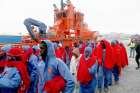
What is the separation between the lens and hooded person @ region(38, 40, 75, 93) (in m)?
6.13

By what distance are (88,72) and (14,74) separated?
4693 mm

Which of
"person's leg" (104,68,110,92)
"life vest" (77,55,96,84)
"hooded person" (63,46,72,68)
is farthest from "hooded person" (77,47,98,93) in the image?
"hooded person" (63,46,72,68)

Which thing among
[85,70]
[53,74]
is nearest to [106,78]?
[85,70]

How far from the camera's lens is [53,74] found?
6.25m

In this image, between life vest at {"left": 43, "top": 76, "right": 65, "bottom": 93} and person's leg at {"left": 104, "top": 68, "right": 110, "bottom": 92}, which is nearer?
life vest at {"left": 43, "top": 76, "right": 65, "bottom": 93}

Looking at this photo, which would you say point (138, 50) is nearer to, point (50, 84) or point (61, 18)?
point (61, 18)

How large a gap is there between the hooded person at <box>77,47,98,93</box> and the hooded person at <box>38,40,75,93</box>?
4259mm

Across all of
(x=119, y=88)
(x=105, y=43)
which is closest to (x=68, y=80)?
(x=105, y=43)

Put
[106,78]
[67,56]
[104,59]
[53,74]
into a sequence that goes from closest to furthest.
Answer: [53,74] → [104,59] → [106,78] → [67,56]

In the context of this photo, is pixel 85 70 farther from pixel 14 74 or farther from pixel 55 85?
pixel 14 74

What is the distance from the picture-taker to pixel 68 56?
55.4 feet

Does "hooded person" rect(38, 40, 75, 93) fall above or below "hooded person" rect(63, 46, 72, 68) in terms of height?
above

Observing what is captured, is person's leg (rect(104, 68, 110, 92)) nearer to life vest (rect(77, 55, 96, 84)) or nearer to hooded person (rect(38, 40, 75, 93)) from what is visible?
life vest (rect(77, 55, 96, 84))

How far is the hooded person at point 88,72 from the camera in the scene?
1053cm
